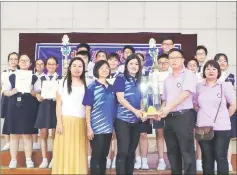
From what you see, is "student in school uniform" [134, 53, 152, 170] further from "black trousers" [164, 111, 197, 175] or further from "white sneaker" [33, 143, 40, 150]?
"white sneaker" [33, 143, 40, 150]

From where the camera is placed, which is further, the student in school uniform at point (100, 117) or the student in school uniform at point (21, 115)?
the student in school uniform at point (21, 115)

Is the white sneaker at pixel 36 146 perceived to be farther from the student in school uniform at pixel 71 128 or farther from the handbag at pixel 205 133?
the handbag at pixel 205 133

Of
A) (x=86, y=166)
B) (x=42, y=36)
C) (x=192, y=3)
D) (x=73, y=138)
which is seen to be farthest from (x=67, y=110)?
(x=192, y=3)

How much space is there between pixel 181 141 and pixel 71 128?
954mm

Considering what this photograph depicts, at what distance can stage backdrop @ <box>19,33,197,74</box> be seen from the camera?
580 cm

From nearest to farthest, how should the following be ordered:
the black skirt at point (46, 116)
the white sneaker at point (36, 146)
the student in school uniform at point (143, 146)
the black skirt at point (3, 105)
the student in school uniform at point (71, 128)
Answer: the student in school uniform at point (71, 128)
the student in school uniform at point (143, 146)
the black skirt at point (46, 116)
the black skirt at point (3, 105)
the white sneaker at point (36, 146)

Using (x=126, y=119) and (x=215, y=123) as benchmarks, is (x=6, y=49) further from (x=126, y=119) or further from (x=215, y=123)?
(x=215, y=123)

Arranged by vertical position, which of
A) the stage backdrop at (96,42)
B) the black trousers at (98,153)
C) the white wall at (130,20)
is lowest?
the black trousers at (98,153)

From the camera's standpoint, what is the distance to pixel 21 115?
363 centimetres

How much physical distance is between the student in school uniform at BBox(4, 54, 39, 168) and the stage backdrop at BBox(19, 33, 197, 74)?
2122mm

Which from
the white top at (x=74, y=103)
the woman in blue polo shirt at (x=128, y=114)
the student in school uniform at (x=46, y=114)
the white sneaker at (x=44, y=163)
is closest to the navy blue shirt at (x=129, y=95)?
the woman in blue polo shirt at (x=128, y=114)

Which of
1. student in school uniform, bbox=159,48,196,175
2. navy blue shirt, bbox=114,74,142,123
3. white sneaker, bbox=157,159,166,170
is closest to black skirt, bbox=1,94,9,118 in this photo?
navy blue shirt, bbox=114,74,142,123

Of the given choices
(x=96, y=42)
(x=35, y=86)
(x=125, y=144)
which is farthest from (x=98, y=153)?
(x=96, y=42)

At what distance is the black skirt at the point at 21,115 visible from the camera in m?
3.62
